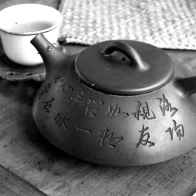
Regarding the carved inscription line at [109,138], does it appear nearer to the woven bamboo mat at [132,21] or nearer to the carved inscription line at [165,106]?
the carved inscription line at [165,106]

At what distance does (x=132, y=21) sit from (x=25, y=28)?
15.6 inches

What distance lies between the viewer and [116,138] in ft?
2.39

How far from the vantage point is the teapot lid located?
→ 733 millimetres

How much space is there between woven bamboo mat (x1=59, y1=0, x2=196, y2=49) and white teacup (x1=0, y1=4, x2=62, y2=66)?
0.33 feet

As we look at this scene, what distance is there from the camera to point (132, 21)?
1339mm

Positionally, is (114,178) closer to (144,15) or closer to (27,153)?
(27,153)

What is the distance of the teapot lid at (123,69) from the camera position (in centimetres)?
73

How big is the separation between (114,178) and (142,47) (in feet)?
0.95

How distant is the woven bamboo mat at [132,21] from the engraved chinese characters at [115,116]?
18.5 inches

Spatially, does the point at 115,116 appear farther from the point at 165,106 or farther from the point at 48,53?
the point at 48,53

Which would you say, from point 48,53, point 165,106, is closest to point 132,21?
point 48,53

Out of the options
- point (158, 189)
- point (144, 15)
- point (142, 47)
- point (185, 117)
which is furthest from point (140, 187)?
point (144, 15)

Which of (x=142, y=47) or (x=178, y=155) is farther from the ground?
(x=142, y=47)

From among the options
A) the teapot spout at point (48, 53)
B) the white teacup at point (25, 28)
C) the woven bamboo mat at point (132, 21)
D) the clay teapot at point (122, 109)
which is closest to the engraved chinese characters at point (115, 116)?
the clay teapot at point (122, 109)
